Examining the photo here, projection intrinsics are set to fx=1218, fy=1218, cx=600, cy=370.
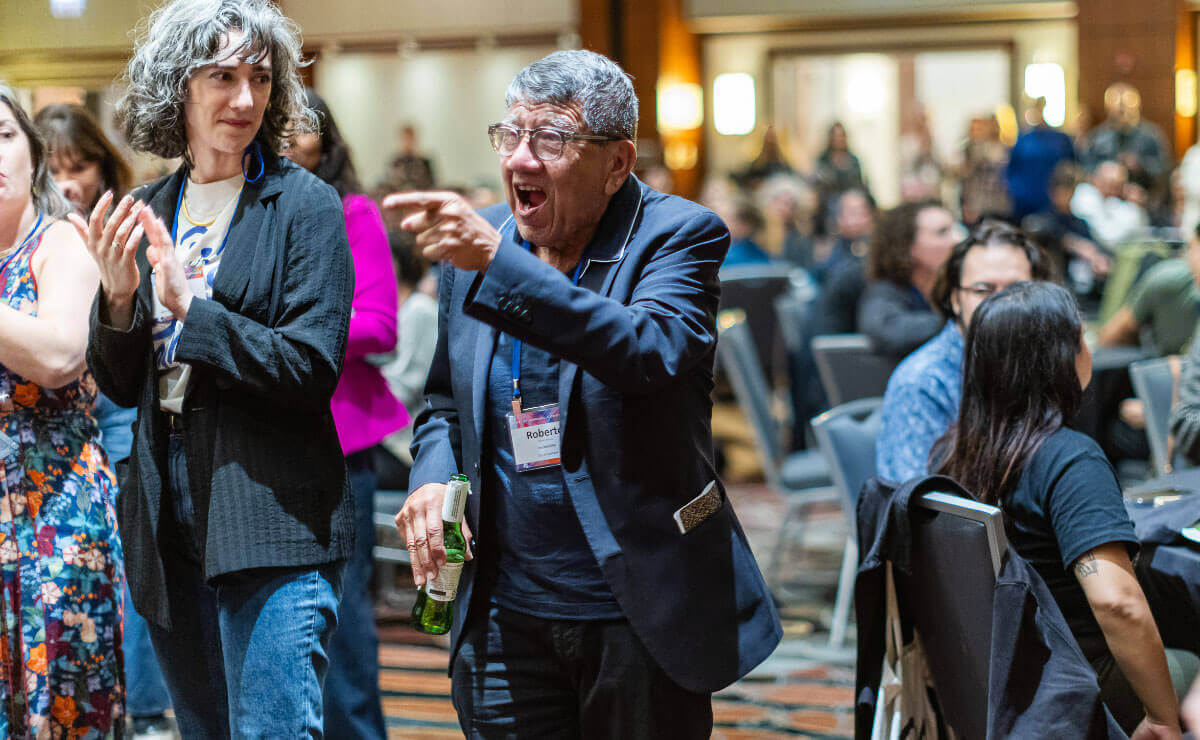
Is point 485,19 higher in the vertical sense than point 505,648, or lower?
higher

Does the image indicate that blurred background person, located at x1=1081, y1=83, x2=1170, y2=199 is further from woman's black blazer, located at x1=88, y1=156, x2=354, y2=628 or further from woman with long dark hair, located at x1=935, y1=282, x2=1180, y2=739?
woman's black blazer, located at x1=88, y1=156, x2=354, y2=628

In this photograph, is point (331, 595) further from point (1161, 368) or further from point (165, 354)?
point (1161, 368)

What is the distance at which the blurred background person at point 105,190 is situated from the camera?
9.04 feet

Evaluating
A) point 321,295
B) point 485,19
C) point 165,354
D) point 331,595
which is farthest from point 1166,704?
point 485,19

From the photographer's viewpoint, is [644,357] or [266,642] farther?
[266,642]

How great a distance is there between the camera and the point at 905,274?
15.9ft

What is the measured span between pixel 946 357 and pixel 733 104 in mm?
12655

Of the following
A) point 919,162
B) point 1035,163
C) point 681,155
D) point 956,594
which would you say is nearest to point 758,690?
point 956,594

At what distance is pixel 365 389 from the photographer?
2.67 metres

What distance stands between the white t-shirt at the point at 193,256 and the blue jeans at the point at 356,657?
788 millimetres

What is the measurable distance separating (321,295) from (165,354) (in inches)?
10.0

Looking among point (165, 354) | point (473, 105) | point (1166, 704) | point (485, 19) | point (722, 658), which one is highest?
point (485, 19)

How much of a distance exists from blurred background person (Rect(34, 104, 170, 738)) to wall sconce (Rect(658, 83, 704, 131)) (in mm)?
11632

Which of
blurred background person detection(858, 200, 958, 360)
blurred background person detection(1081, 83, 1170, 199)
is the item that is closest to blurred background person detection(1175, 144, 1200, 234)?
blurred background person detection(1081, 83, 1170, 199)
